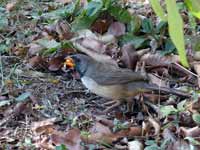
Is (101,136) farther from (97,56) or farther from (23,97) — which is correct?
(97,56)

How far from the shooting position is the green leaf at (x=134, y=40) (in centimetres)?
437

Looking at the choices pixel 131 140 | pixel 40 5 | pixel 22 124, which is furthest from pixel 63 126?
pixel 40 5

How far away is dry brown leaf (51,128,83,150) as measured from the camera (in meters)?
3.07

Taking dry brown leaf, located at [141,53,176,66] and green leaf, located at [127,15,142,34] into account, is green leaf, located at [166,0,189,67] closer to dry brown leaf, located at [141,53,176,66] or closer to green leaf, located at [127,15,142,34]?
dry brown leaf, located at [141,53,176,66]

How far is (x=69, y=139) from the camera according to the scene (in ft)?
10.3

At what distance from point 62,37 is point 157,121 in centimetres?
166

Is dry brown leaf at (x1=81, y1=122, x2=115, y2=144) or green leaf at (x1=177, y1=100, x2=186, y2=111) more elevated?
green leaf at (x1=177, y1=100, x2=186, y2=111)

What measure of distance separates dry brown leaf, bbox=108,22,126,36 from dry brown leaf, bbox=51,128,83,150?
1.57 meters

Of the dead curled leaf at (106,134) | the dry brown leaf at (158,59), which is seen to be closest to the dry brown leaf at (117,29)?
the dry brown leaf at (158,59)

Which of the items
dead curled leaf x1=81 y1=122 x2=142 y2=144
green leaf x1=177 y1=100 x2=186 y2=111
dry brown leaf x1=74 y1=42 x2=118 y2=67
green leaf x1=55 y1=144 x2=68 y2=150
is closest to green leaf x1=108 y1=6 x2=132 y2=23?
dry brown leaf x1=74 y1=42 x2=118 y2=67

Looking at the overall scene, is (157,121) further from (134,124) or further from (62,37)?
(62,37)

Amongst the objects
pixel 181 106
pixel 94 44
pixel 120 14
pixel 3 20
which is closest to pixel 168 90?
pixel 181 106

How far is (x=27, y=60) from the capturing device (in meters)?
4.48

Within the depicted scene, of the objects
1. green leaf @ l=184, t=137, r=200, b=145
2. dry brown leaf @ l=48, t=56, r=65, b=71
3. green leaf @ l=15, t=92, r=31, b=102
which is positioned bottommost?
green leaf @ l=184, t=137, r=200, b=145
